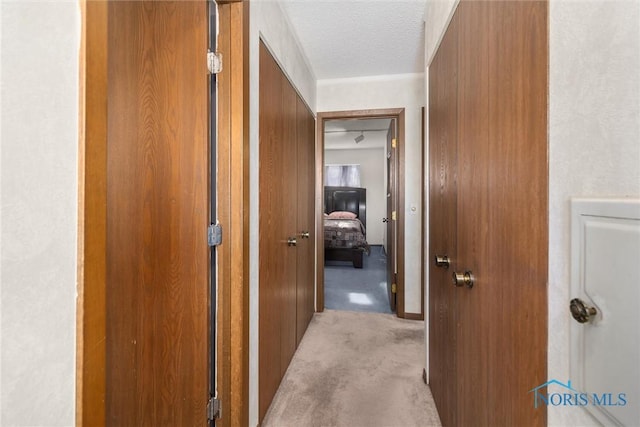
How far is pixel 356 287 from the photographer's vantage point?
3889 mm

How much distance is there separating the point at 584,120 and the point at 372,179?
6.87 m

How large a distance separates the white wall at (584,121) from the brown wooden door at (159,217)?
3.69 feet

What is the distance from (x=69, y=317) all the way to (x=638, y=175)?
3.21 feet

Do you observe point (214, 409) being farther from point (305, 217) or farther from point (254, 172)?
point (305, 217)

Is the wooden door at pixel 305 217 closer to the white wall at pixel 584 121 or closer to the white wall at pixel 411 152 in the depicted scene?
the white wall at pixel 411 152

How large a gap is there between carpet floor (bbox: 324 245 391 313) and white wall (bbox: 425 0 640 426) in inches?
106

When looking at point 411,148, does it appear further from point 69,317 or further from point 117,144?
point 69,317

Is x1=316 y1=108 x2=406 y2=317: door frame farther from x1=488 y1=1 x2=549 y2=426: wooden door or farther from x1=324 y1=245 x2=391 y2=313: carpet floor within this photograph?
x1=488 y1=1 x2=549 y2=426: wooden door

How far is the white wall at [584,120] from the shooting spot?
15.2 inches

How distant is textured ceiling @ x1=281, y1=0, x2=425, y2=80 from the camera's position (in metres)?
1.87

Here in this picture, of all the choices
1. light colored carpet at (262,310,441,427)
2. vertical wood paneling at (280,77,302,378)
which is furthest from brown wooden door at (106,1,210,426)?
light colored carpet at (262,310,441,427)

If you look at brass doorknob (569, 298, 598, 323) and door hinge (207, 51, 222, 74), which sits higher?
door hinge (207, 51, 222, 74)

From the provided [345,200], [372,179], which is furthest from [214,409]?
[372,179]

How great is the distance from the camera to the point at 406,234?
2.88 metres
